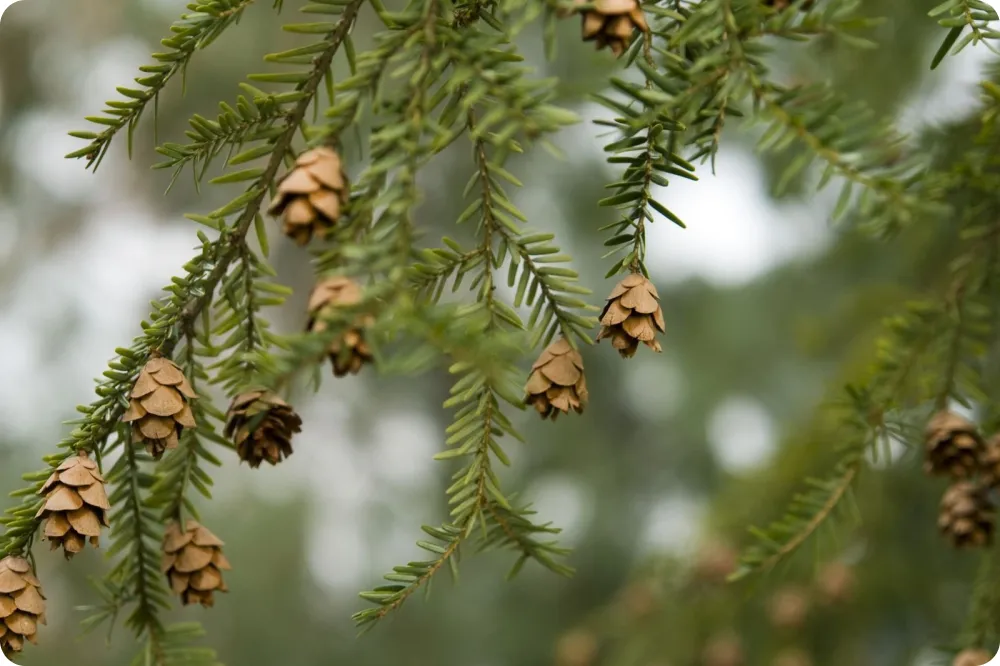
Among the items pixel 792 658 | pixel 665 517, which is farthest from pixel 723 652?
pixel 665 517

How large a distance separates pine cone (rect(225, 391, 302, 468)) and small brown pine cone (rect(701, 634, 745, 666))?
0.67 metres

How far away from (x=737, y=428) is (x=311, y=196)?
1634 millimetres

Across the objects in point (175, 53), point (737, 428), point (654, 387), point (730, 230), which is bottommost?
point (175, 53)

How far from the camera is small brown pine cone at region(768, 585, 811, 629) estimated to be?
82 cm

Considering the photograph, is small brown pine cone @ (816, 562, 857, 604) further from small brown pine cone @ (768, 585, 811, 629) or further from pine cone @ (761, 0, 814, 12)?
pine cone @ (761, 0, 814, 12)

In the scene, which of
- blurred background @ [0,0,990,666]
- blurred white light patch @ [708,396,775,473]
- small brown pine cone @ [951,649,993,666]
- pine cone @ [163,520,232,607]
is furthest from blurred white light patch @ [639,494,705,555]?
pine cone @ [163,520,232,607]

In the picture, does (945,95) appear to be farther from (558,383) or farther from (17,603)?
(17,603)

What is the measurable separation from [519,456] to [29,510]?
5.03 feet

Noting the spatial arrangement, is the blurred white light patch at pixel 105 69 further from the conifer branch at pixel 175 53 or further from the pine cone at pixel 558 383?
the pine cone at pixel 558 383

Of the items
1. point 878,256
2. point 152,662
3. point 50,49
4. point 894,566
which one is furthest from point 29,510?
A: point 50,49

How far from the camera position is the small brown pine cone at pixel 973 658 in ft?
1.65

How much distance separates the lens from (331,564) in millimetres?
1772

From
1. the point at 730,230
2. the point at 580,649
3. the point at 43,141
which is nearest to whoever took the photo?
the point at 580,649

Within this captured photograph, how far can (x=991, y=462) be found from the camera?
483 millimetres
